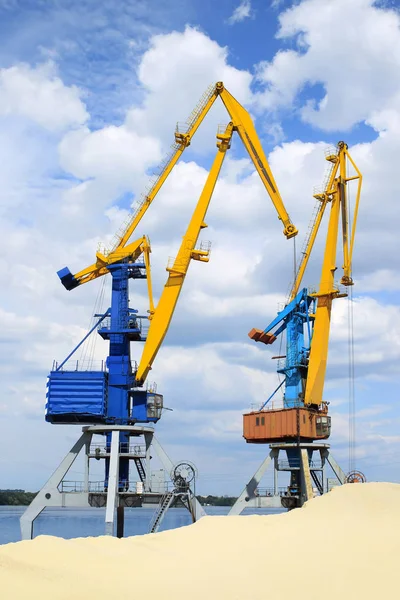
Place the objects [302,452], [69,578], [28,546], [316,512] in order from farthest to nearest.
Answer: [302,452], [316,512], [28,546], [69,578]

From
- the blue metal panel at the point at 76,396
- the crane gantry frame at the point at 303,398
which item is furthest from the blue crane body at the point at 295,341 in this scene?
the blue metal panel at the point at 76,396

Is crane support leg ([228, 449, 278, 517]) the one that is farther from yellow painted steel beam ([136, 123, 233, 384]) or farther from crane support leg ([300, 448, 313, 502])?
yellow painted steel beam ([136, 123, 233, 384])

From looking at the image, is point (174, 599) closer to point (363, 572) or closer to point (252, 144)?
point (363, 572)

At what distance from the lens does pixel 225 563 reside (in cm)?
1917

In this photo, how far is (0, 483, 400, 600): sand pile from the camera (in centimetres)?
1586

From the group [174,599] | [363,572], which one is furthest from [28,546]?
[363,572]

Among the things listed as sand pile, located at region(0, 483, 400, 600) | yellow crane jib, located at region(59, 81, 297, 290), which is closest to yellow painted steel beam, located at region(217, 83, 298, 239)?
yellow crane jib, located at region(59, 81, 297, 290)

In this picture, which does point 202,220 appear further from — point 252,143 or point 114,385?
point 114,385

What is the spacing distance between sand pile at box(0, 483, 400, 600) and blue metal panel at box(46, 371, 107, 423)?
21.3 meters

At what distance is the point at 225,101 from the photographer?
169 feet

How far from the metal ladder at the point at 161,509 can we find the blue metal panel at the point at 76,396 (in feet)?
21.9

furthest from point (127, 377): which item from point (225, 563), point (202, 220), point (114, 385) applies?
point (225, 563)

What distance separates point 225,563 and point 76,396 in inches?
1078

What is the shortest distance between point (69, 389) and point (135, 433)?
217 inches
